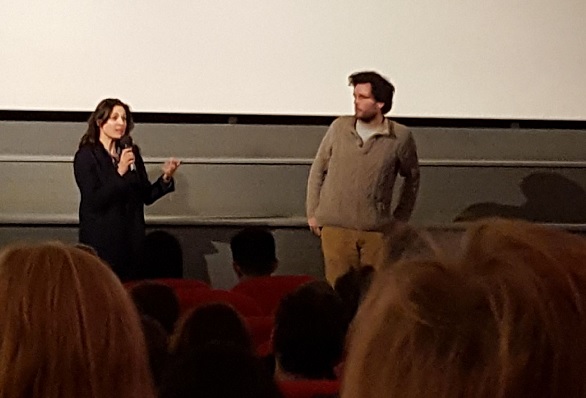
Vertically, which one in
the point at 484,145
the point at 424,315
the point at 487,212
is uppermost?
the point at 424,315

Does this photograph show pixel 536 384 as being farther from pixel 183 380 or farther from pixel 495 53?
pixel 495 53

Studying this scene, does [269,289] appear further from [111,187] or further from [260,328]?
[111,187]

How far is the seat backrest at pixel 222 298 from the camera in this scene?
6.73 feet

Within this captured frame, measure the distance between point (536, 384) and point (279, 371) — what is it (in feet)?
3.39

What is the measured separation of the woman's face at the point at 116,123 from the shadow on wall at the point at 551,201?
1.71 meters

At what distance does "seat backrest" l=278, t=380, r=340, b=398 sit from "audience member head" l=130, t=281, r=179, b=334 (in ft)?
1.49

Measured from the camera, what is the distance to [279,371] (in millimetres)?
1562

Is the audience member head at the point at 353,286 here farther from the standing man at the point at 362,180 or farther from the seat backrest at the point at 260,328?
the standing man at the point at 362,180

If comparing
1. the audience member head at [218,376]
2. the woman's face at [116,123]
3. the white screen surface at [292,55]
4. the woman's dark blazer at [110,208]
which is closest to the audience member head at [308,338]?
the audience member head at [218,376]

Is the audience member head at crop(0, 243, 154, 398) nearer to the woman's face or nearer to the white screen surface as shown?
the woman's face

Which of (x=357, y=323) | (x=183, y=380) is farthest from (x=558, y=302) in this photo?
(x=183, y=380)

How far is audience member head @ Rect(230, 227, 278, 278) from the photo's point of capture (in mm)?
2934

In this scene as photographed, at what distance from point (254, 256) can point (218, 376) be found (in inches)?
76.0

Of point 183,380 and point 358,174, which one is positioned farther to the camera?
point 358,174
